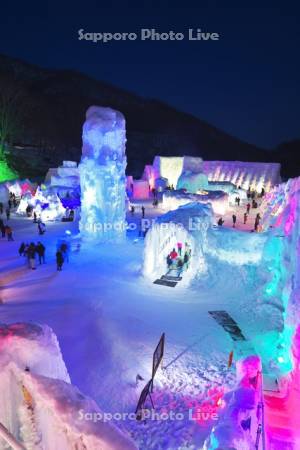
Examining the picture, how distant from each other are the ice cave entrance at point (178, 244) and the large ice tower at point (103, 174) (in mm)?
4694

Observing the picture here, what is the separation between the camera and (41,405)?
3305 millimetres

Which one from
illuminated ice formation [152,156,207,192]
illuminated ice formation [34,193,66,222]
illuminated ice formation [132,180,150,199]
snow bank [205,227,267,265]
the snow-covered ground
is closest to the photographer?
the snow-covered ground

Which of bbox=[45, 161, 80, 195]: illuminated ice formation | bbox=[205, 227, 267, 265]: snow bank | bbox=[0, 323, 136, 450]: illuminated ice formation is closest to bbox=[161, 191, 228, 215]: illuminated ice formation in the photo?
bbox=[45, 161, 80, 195]: illuminated ice formation

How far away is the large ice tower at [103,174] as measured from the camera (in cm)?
1709

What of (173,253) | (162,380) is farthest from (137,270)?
(162,380)

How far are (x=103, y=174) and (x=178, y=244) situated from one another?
5842 mm

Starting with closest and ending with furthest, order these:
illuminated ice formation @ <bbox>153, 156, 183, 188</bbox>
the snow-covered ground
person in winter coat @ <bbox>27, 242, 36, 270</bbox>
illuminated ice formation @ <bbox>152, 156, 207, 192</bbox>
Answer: the snow-covered ground → person in winter coat @ <bbox>27, 242, 36, 270</bbox> → illuminated ice formation @ <bbox>152, 156, 207, 192</bbox> → illuminated ice formation @ <bbox>153, 156, 183, 188</bbox>

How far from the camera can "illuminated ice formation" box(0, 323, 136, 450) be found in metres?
2.96

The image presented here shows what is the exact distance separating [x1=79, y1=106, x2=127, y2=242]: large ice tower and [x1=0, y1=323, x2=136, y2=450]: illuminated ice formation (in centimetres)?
1398

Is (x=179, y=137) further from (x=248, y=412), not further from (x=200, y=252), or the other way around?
(x=248, y=412)

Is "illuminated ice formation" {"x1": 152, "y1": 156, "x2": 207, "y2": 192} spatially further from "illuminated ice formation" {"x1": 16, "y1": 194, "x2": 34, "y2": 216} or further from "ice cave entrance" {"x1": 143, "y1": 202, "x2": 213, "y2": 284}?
"ice cave entrance" {"x1": 143, "y1": 202, "x2": 213, "y2": 284}

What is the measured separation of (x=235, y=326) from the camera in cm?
1025

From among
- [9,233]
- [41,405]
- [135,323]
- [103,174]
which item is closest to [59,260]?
[135,323]

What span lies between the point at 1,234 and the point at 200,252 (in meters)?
12.6
